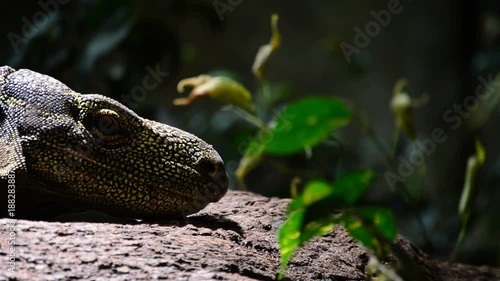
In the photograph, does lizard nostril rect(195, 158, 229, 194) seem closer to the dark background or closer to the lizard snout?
the lizard snout

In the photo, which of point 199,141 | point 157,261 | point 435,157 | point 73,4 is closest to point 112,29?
point 73,4

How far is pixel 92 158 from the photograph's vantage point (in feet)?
9.01

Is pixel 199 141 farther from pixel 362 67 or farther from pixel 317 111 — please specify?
pixel 362 67

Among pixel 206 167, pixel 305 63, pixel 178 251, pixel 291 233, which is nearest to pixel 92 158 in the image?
pixel 206 167

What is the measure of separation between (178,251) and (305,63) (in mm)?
9477

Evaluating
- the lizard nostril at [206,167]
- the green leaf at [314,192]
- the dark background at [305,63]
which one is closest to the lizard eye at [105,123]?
the lizard nostril at [206,167]

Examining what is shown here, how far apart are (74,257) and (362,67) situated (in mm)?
7687

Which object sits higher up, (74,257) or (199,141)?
(199,141)

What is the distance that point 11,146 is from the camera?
2.65 meters

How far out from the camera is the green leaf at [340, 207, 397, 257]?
1.74 metres

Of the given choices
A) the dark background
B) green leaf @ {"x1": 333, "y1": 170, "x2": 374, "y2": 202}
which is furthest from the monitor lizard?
the dark background

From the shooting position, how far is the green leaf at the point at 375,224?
1735mm

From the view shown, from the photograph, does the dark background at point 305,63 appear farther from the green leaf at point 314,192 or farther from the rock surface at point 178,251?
the green leaf at point 314,192

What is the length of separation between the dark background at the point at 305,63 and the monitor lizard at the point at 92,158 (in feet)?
5.59
